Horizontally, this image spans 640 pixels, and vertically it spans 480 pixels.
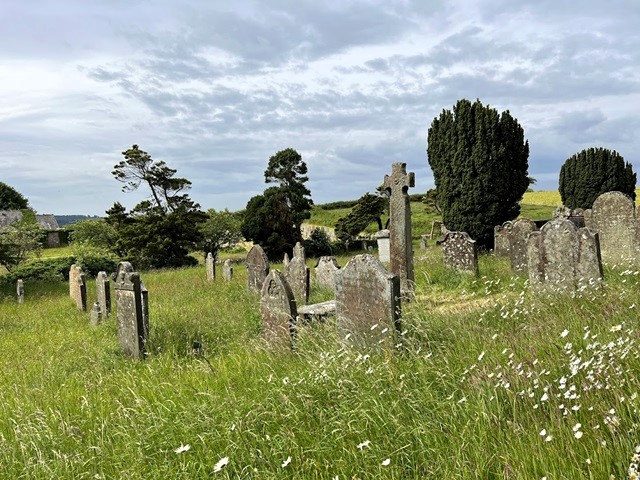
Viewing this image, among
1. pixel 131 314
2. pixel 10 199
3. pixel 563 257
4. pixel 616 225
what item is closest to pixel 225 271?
pixel 131 314

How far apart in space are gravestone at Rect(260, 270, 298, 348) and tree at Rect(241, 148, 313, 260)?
1231 inches

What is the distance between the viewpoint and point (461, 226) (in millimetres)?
25031

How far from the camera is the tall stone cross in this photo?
11.5m

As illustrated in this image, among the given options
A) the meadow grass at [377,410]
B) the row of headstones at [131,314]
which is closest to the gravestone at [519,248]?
the meadow grass at [377,410]

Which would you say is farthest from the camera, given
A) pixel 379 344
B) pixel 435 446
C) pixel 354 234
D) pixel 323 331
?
pixel 354 234

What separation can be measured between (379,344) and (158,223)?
3182 centimetres

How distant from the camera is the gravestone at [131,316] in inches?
327

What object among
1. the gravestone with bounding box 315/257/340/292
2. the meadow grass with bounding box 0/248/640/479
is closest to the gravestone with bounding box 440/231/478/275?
the gravestone with bounding box 315/257/340/292

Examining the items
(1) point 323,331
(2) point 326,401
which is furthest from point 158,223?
(2) point 326,401

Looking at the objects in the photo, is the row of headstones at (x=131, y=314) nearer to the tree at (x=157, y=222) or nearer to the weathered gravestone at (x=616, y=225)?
the weathered gravestone at (x=616, y=225)

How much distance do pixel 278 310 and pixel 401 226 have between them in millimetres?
5016

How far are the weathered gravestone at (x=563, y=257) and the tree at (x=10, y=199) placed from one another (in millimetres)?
71796

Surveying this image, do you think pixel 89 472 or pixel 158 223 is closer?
pixel 89 472

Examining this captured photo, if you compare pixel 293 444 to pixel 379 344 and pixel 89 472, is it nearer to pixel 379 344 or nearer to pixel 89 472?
pixel 89 472
